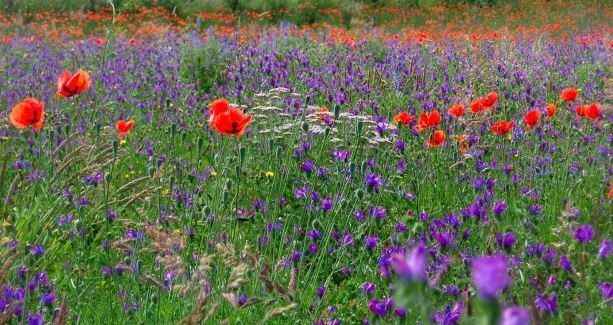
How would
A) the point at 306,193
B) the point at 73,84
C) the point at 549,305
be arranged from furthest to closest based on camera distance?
the point at 306,193 < the point at 73,84 < the point at 549,305

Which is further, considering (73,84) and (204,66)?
(204,66)

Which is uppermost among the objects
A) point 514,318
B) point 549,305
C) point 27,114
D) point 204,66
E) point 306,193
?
point 514,318

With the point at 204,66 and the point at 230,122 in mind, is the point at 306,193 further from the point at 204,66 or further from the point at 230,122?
the point at 204,66

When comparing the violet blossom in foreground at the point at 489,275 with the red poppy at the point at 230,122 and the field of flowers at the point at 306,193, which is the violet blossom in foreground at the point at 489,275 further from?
the red poppy at the point at 230,122

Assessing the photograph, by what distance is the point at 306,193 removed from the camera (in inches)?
111

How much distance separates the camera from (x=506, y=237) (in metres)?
1.87

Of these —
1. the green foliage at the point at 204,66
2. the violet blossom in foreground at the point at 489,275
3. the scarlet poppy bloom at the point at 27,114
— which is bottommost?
the green foliage at the point at 204,66

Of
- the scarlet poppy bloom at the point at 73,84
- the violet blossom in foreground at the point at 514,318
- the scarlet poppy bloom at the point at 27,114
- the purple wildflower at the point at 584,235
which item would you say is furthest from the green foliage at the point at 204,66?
the violet blossom in foreground at the point at 514,318

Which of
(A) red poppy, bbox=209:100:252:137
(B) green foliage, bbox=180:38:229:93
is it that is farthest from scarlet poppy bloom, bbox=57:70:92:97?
(B) green foliage, bbox=180:38:229:93

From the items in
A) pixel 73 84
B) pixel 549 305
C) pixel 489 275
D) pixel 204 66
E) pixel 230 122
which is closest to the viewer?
pixel 489 275

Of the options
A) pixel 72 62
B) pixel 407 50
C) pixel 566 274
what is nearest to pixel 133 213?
pixel 566 274

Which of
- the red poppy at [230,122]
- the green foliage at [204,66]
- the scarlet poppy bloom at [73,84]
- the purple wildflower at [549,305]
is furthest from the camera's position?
the green foliage at [204,66]

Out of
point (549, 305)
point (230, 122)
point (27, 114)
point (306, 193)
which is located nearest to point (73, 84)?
point (27, 114)

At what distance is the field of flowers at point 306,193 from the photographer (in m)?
1.81
